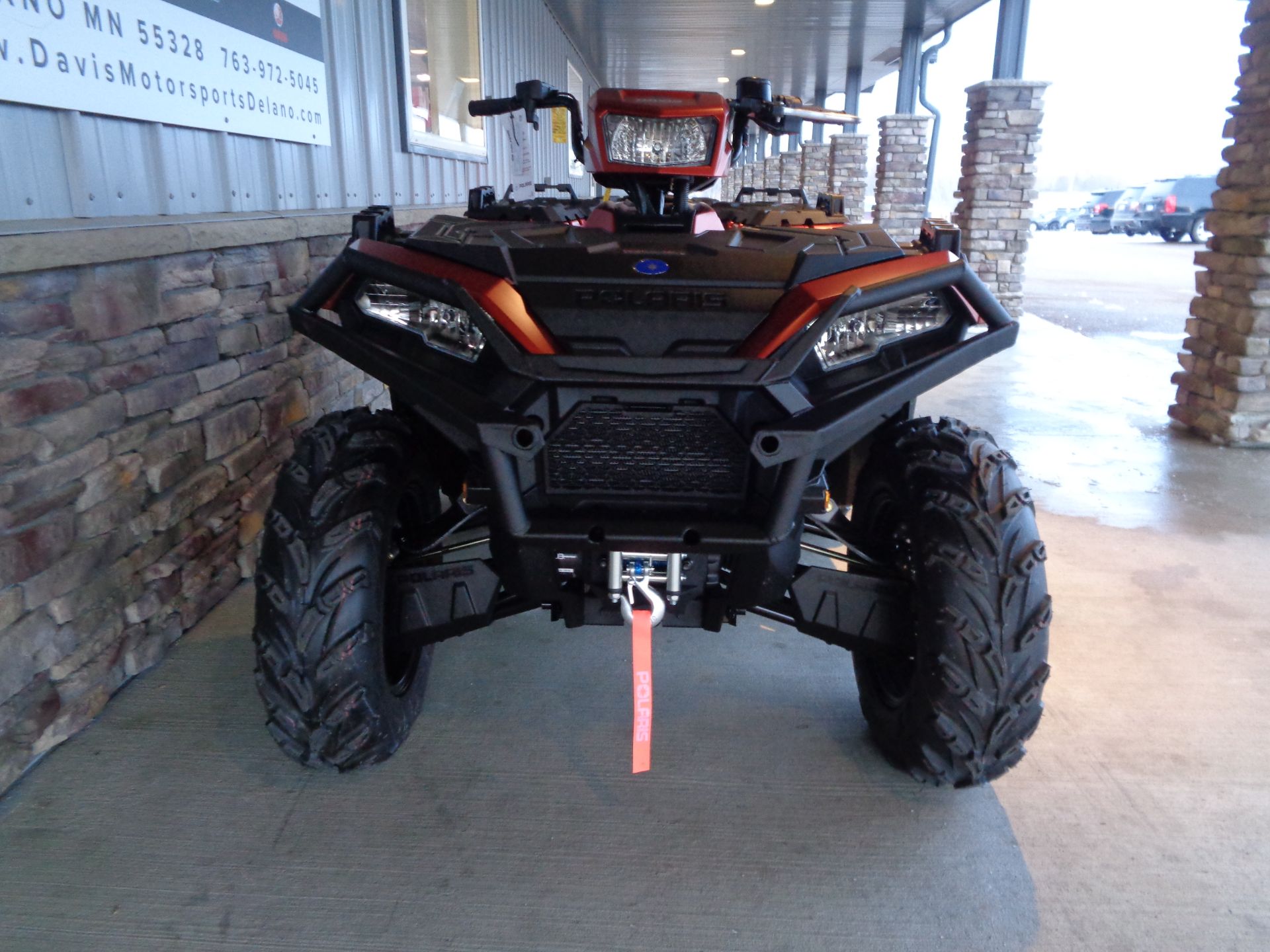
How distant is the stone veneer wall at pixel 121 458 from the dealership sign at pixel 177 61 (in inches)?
13.2

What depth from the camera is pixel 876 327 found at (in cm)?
185

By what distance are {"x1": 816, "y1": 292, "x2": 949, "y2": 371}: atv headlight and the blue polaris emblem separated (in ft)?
1.08

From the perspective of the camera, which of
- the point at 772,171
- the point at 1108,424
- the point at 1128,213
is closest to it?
the point at 1108,424

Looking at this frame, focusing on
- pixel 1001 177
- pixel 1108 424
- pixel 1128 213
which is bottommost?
pixel 1108 424

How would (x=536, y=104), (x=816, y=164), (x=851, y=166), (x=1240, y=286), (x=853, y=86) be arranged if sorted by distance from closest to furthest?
1. (x=536, y=104)
2. (x=1240, y=286)
3. (x=851, y=166)
4. (x=853, y=86)
5. (x=816, y=164)

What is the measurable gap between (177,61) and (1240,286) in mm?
5227

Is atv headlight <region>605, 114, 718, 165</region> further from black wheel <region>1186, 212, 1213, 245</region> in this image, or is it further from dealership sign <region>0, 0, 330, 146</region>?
black wheel <region>1186, 212, 1213, 245</region>

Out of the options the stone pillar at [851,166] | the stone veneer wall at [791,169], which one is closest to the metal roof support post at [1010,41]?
the stone pillar at [851,166]

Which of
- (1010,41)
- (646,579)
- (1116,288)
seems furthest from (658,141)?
(1116,288)

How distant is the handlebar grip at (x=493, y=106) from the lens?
2.80 meters

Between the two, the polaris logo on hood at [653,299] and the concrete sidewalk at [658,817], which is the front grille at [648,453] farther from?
the concrete sidewalk at [658,817]

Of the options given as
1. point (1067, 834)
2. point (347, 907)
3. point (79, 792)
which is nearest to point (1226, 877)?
point (1067, 834)

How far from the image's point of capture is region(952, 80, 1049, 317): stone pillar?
9.48 m

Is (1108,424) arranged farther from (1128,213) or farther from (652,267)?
(1128,213)
